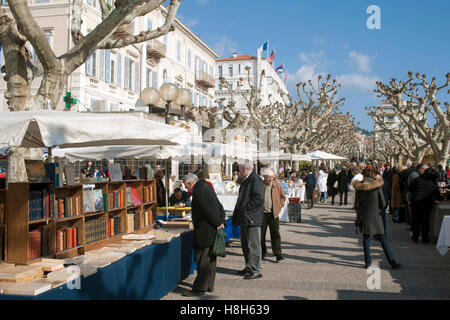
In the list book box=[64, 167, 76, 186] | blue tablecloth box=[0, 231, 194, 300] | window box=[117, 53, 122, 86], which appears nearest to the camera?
blue tablecloth box=[0, 231, 194, 300]

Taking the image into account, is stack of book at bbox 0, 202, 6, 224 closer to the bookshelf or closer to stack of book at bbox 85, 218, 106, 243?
the bookshelf

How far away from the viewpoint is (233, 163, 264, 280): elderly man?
282 inches

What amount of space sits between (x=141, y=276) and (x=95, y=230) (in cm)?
130

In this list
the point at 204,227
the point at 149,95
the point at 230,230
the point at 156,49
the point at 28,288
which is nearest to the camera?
the point at 28,288

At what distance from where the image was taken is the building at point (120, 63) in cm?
2298

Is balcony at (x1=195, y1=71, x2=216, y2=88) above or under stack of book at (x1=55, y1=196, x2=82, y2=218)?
above

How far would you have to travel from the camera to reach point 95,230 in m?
6.21

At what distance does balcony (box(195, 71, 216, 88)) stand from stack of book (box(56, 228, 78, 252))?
35.1 metres

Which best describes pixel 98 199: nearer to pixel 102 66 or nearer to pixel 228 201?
pixel 228 201

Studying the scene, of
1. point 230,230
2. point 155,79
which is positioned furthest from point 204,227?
point 155,79

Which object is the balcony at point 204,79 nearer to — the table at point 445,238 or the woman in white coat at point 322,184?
the woman in white coat at point 322,184

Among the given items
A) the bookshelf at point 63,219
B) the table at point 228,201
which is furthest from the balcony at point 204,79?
the bookshelf at point 63,219

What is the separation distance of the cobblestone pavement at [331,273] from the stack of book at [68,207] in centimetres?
166

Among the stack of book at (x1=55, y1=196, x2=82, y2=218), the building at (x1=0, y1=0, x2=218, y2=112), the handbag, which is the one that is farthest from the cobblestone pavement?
the building at (x1=0, y1=0, x2=218, y2=112)
